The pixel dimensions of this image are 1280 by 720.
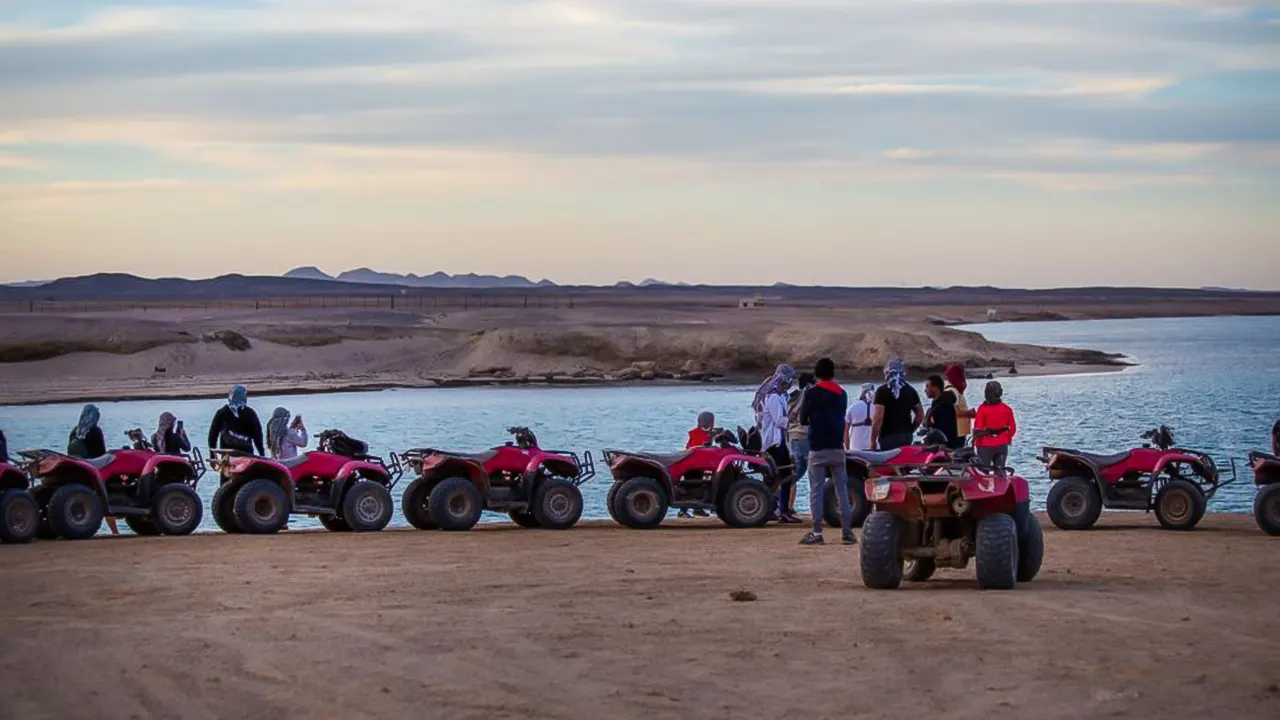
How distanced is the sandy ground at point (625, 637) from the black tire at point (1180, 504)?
7.25ft

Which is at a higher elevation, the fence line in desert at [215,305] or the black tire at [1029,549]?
the fence line in desert at [215,305]

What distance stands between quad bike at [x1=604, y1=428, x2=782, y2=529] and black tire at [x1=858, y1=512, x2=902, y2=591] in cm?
622

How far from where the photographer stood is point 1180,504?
17672 mm

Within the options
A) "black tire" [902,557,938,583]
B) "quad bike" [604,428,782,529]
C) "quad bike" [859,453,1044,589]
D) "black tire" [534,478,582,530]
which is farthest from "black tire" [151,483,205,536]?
"quad bike" [859,453,1044,589]

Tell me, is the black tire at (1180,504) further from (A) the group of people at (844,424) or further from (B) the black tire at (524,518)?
(B) the black tire at (524,518)

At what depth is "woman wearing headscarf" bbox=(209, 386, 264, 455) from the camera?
18391 mm

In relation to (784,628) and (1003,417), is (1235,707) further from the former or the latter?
(1003,417)

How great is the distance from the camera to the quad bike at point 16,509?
16719 mm

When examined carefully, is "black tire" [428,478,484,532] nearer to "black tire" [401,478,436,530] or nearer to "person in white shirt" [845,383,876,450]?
"black tire" [401,478,436,530]

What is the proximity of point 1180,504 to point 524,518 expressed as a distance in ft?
21.5

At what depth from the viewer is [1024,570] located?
12.7 meters

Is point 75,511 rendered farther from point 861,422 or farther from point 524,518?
point 861,422

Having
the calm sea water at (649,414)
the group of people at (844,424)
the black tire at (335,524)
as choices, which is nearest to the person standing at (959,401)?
the group of people at (844,424)

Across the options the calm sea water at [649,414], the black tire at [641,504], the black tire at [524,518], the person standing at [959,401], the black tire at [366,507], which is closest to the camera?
the person standing at [959,401]
